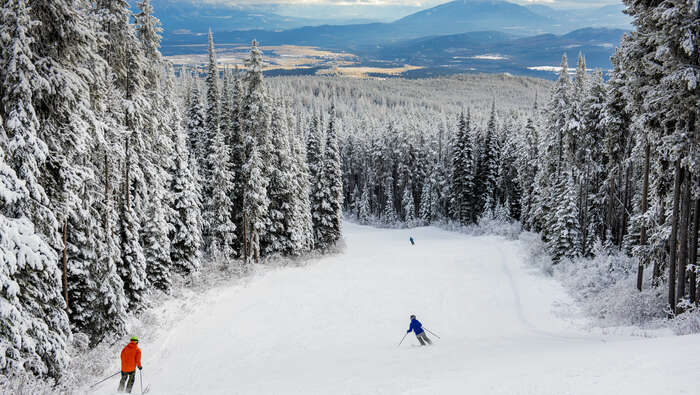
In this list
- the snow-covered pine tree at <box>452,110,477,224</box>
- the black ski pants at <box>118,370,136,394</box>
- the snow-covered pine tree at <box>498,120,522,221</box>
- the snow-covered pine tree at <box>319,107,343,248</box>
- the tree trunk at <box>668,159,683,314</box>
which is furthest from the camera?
the snow-covered pine tree at <box>452,110,477,224</box>

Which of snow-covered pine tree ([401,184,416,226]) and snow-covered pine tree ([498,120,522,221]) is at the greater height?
snow-covered pine tree ([498,120,522,221])

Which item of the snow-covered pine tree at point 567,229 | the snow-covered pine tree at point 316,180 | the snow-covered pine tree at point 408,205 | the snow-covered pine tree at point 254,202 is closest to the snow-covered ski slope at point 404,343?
the snow-covered pine tree at point 567,229

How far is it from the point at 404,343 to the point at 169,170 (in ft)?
52.0

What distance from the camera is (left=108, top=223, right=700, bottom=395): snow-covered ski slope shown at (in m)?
9.40

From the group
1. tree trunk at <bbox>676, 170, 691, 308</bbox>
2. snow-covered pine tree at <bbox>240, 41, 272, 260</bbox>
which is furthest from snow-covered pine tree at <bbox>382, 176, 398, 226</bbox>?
tree trunk at <bbox>676, 170, 691, 308</bbox>

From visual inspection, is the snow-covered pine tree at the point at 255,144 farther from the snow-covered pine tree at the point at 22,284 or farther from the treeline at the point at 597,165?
the treeline at the point at 597,165

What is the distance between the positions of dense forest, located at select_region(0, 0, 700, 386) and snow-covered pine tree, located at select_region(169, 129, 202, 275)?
89mm

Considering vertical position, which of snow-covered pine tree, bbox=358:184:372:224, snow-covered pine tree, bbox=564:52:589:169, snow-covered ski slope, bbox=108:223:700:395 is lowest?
snow-covered pine tree, bbox=358:184:372:224

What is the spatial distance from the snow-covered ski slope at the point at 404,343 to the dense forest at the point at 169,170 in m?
3.15

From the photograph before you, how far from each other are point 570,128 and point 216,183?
24.6m

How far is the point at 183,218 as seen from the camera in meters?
24.8

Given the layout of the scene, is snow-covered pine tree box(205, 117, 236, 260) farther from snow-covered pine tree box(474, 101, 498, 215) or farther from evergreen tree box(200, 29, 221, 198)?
snow-covered pine tree box(474, 101, 498, 215)

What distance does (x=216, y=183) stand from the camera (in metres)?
28.4

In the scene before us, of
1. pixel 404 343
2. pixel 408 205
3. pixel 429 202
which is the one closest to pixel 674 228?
pixel 404 343
